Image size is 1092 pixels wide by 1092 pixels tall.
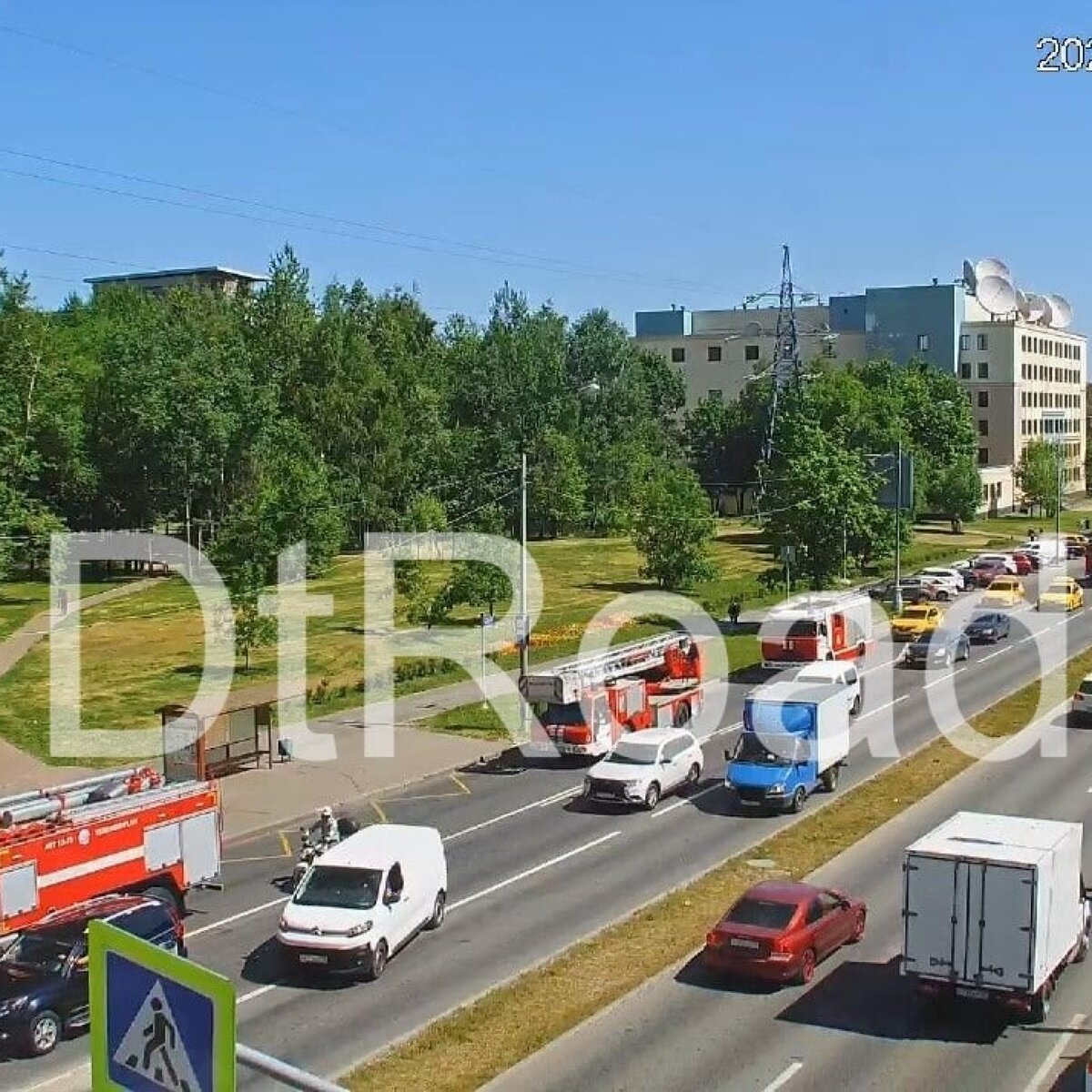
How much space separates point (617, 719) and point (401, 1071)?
61.6ft

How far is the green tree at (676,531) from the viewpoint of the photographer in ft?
199

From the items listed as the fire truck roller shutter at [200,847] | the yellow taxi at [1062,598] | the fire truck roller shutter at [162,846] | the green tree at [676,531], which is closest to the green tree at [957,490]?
the yellow taxi at [1062,598]

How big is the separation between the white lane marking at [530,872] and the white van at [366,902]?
1.02 metres

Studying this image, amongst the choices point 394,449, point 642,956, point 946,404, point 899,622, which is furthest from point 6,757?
point 946,404

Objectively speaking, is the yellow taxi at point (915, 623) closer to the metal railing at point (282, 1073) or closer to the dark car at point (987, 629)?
the dark car at point (987, 629)

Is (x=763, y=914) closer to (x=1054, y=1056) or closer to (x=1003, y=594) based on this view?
(x=1054, y=1056)

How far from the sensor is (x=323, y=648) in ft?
163

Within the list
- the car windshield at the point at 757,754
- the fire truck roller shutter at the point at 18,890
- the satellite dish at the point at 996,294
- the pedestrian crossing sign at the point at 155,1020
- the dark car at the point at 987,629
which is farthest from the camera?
the satellite dish at the point at 996,294

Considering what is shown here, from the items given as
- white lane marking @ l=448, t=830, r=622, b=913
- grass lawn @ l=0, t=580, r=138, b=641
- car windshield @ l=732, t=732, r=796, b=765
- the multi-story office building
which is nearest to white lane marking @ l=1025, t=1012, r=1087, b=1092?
white lane marking @ l=448, t=830, r=622, b=913

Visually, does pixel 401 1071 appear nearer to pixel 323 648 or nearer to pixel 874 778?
pixel 874 778

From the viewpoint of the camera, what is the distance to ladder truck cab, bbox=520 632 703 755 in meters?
32.9

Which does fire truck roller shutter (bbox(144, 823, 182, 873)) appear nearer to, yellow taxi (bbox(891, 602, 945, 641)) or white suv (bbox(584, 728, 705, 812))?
white suv (bbox(584, 728, 705, 812))

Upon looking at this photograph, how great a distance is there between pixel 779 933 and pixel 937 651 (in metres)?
28.9

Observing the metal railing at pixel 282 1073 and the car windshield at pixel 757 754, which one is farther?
the car windshield at pixel 757 754
